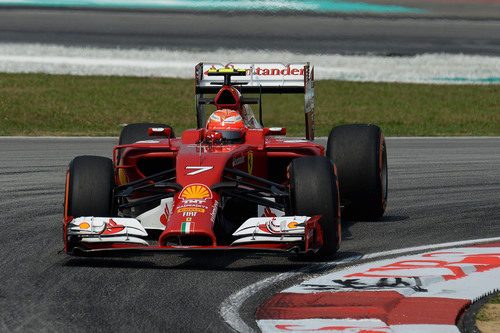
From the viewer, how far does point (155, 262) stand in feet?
24.1

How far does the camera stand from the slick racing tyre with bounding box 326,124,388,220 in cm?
920

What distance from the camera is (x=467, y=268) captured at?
23.0 ft

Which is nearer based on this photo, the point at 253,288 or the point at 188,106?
the point at 253,288

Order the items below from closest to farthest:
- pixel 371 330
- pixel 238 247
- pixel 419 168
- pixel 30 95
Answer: pixel 371 330
pixel 238 247
pixel 419 168
pixel 30 95

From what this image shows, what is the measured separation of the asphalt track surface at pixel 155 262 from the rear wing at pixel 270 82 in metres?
1.55

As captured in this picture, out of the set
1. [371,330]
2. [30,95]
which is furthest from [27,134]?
[371,330]

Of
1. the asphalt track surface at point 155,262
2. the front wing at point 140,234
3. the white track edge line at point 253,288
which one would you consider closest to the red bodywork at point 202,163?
the front wing at point 140,234

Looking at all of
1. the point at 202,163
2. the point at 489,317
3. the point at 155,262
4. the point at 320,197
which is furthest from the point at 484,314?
the point at 202,163

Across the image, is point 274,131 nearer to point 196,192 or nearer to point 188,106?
point 196,192

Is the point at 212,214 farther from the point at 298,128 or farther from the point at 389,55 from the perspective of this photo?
the point at 389,55

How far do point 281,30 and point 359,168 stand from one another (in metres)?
16.9

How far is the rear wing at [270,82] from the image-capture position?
10.5m

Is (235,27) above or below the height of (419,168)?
above

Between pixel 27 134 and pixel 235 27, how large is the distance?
8.51 metres
